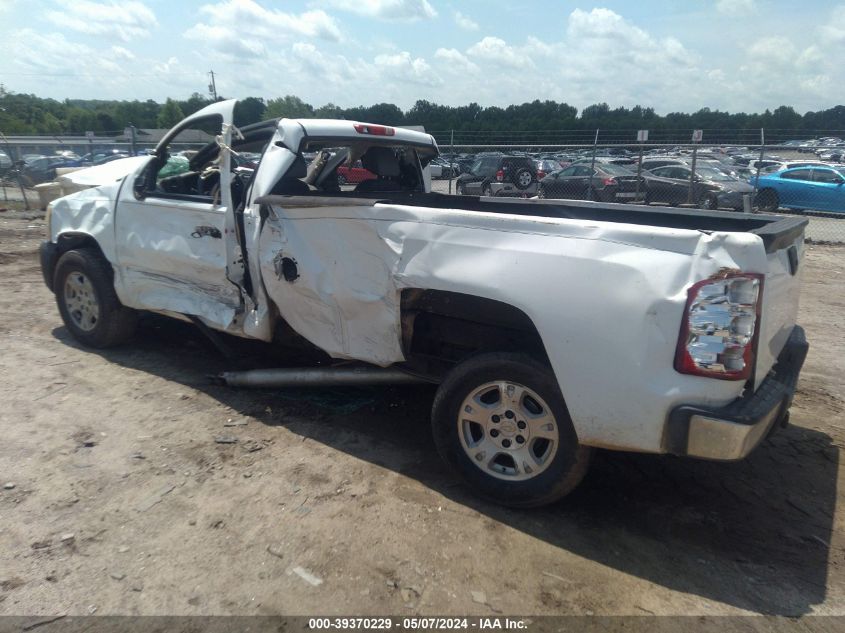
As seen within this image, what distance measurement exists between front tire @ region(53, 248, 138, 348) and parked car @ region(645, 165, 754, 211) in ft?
46.3

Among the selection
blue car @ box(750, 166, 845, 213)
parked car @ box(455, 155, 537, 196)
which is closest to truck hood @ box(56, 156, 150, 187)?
parked car @ box(455, 155, 537, 196)

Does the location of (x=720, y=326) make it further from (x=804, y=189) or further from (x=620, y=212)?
(x=804, y=189)

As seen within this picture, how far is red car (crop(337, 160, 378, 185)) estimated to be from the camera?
539cm

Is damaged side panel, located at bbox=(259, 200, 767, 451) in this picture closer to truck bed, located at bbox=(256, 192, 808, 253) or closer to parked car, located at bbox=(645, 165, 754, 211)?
truck bed, located at bbox=(256, 192, 808, 253)

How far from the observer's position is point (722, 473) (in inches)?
151

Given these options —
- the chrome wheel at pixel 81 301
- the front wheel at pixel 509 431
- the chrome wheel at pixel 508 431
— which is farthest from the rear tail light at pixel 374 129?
the chrome wheel at pixel 81 301

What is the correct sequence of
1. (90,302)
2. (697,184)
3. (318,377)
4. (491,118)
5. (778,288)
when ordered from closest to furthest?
(778,288), (318,377), (90,302), (697,184), (491,118)

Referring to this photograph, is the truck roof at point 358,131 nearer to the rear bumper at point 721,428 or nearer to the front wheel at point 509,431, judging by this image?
the front wheel at point 509,431

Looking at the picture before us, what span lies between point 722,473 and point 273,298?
2.99 meters

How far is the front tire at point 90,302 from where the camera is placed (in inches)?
216

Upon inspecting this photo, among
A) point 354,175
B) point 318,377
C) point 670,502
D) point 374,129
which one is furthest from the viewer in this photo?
point 354,175

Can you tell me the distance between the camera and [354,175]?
5453 mm

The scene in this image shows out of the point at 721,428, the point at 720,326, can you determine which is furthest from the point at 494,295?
the point at 721,428

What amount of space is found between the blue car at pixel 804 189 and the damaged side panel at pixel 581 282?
16.0 metres
